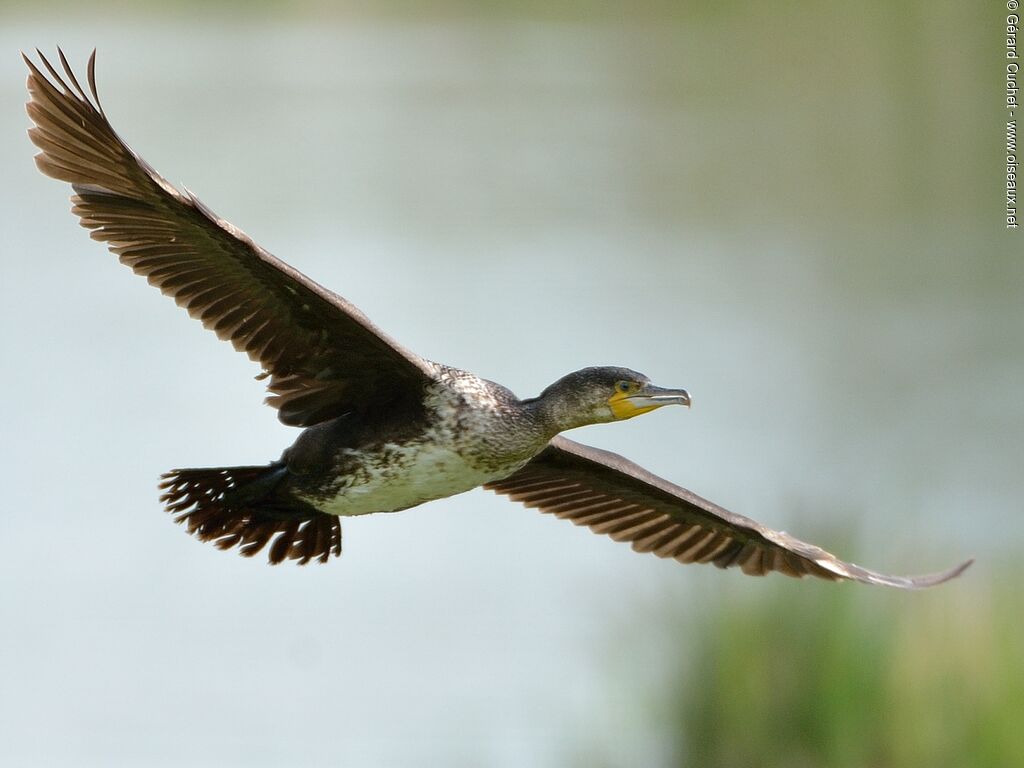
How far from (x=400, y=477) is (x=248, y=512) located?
0.69m

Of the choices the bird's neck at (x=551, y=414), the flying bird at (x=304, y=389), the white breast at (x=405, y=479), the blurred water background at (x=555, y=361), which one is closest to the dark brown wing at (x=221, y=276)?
the flying bird at (x=304, y=389)

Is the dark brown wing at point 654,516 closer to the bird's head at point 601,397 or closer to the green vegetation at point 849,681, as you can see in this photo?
the green vegetation at point 849,681

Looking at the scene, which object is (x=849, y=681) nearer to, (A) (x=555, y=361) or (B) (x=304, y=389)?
(B) (x=304, y=389)

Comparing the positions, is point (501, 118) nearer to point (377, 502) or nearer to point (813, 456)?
point (813, 456)

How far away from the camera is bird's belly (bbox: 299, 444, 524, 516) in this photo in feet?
19.4

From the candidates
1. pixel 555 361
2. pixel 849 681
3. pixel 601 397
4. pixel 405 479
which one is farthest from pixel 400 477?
pixel 555 361

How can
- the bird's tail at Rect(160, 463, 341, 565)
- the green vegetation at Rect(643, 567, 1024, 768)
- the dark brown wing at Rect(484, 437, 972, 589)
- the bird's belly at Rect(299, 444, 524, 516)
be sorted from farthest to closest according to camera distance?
the green vegetation at Rect(643, 567, 1024, 768) → the dark brown wing at Rect(484, 437, 972, 589) → the bird's tail at Rect(160, 463, 341, 565) → the bird's belly at Rect(299, 444, 524, 516)

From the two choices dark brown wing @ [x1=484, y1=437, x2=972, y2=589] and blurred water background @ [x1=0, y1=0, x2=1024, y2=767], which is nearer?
dark brown wing @ [x1=484, y1=437, x2=972, y2=589]

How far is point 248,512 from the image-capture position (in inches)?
248

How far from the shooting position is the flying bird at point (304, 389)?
219 inches

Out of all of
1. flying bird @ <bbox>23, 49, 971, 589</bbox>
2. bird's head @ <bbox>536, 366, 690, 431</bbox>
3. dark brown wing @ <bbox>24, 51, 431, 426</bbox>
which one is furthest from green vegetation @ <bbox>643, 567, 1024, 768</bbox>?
dark brown wing @ <bbox>24, 51, 431, 426</bbox>

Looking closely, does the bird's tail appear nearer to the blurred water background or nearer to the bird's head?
the bird's head

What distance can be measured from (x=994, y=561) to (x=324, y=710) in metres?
4.39

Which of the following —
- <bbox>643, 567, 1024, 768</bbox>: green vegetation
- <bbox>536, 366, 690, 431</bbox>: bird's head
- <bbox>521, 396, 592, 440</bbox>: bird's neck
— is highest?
<bbox>536, 366, 690, 431</bbox>: bird's head
